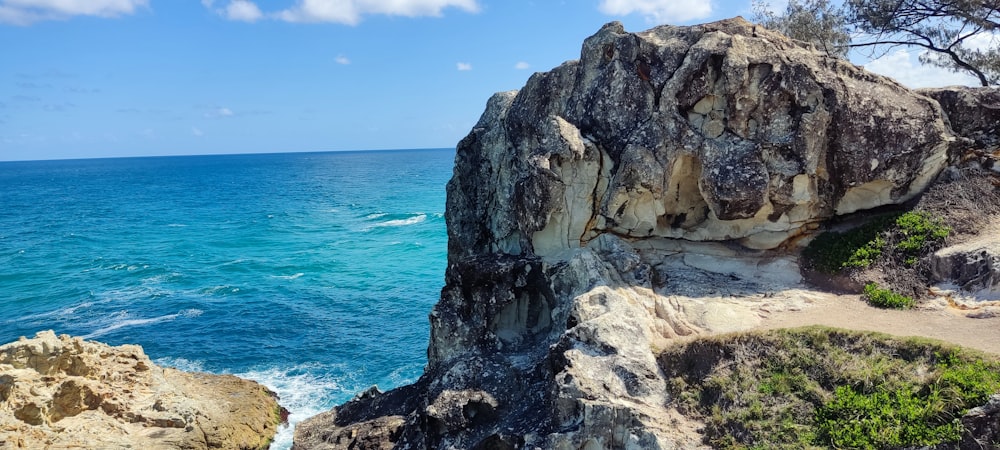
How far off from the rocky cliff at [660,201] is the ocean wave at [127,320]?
22591mm

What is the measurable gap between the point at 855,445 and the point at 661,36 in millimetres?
13292

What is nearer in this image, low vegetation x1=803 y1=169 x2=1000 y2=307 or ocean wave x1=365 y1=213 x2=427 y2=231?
low vegetation x1=803 y1=169 x2=1000 y2=307

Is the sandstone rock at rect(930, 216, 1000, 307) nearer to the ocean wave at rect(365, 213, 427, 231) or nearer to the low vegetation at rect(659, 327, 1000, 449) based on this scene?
the low vegetation at rect(659, 327, 1000, 449)

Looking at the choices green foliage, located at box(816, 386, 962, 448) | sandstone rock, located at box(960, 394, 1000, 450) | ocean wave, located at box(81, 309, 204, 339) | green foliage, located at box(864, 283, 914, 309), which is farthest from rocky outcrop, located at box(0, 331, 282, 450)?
sandstone rock, located at box(960, 394, 1000, 450)

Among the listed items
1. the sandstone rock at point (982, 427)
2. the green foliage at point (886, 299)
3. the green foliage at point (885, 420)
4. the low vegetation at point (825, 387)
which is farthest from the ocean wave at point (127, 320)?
the sandstone rock at point (982, 427)

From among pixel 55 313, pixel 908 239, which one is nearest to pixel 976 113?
pixel 908 239

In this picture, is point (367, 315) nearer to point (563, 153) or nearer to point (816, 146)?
point (563, 153)

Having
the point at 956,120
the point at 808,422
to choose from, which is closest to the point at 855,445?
the point at 808,422

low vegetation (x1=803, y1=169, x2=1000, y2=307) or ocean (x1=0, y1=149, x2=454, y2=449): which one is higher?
low vegetation (x1=803, y1=169, x2=1000, y2=307)

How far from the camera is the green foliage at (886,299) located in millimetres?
16594

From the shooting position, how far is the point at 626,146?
1930cm

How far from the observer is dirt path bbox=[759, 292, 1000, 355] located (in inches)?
562

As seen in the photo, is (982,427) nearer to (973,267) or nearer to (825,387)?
(825,387)

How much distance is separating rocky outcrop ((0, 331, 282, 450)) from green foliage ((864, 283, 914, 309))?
68.9 ft
